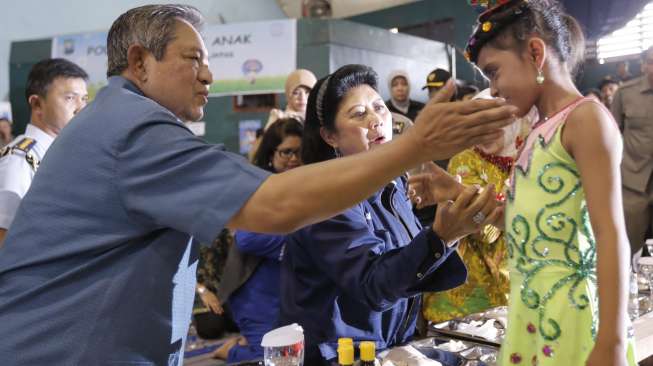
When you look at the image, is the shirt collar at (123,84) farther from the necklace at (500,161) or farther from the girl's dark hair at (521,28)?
the necklace at (500,161)

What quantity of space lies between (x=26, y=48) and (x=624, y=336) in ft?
27.2

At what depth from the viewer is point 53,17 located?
861cm

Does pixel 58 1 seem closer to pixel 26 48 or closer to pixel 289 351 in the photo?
pixel 26 48

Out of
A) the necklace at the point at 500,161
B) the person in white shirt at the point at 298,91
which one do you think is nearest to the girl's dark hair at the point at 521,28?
the necklace at the point at 500,161

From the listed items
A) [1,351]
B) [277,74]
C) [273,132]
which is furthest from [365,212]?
[277,74]

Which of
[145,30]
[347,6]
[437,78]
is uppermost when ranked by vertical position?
[347,6]

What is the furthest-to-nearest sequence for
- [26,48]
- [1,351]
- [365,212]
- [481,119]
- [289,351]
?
[26,48] < [365,212] < [289,351] < [1,351] < [481,119]

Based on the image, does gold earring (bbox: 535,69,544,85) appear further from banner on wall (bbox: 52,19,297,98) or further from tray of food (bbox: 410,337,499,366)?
banner on wall (bbox: 52,19,297,98)

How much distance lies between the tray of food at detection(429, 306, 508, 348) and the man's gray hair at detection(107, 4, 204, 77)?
3.20 feet

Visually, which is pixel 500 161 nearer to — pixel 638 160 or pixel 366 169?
pixel 366 169

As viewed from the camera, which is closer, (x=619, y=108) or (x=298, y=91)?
(x=298, y=91)

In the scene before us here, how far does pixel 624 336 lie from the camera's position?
3.73ft

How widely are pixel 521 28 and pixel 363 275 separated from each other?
0.67 m

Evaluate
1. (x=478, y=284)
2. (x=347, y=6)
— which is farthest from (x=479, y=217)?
(x=347, y=6)
